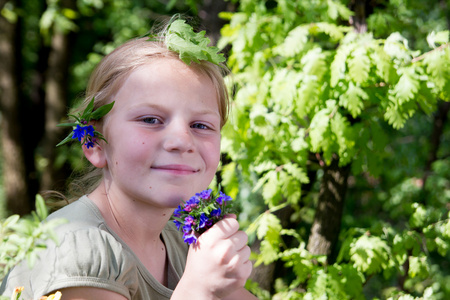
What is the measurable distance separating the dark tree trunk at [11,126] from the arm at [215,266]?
265 inches

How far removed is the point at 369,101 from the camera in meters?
2.72

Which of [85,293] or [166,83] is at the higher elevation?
[166,83]

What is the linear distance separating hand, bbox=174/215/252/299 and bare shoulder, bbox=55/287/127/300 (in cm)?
21

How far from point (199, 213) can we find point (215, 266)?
0.16 metres

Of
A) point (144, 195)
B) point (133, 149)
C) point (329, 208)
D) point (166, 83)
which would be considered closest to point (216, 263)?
point (144, 195)

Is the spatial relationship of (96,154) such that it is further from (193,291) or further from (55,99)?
(55,99)

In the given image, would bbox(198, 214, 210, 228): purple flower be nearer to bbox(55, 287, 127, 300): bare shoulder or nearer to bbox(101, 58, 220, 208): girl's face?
bbox(101, 58, 220, 208): girl's face

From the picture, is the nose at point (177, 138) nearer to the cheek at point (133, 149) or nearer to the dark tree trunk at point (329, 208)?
the cheek at point (133, 149)

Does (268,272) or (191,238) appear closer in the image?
(191,238)

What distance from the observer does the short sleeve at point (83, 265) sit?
1.48 meters

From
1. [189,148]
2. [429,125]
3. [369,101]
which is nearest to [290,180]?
[369,101]

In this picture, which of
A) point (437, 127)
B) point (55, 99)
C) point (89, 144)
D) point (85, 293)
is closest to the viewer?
point (85, 293)

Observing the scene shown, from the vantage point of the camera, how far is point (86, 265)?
150 centimetres

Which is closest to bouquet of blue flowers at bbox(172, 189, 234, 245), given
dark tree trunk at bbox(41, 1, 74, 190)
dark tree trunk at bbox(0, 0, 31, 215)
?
dark tree trunk at bbox(0, 0, 31, 215)
